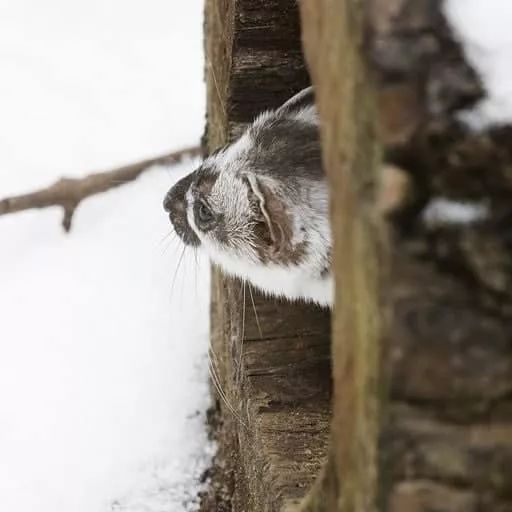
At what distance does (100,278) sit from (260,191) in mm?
963

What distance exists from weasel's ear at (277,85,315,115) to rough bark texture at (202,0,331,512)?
3.8 inches

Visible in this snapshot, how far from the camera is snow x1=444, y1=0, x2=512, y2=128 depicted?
2.49ft

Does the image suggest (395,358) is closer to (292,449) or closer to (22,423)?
(292,449)

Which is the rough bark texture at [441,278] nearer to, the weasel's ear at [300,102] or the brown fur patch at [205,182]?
the weasel's ear at [300,102]

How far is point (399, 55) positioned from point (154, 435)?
1.58 m

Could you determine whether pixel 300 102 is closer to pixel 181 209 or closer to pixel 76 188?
pixel 181 209

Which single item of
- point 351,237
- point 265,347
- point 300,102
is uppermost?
point 300,102

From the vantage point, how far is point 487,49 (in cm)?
77

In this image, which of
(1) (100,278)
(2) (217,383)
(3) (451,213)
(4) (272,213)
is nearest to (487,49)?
(3) (451,213)

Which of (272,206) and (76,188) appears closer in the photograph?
(272,206)

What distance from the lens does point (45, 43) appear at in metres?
2.90

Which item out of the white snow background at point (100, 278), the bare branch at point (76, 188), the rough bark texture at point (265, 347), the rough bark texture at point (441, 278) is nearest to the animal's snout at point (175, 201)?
the rough bark texture at point (265, 347)

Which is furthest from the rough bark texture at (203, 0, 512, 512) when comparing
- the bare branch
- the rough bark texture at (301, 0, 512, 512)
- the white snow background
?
the bare branch

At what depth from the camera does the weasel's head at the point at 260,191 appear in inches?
63.1
